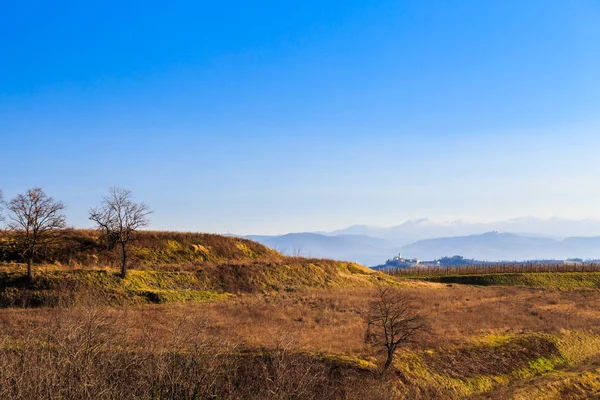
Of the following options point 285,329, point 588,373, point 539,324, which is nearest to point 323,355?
point 285,329

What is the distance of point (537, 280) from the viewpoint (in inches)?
3821

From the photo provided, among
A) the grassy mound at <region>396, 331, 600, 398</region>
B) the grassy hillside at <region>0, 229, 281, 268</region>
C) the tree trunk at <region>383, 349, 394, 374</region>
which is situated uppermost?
the grassy hillside at <region>0, 229, 281, 268</region>

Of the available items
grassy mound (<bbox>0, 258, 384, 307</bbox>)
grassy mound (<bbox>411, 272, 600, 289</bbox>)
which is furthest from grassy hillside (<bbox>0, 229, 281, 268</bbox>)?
grassy mound (<bbox>411, 272, 600, 289</bbox>)

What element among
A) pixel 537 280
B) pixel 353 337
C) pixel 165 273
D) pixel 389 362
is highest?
pixel 165 273

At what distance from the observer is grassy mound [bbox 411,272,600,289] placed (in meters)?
94.5

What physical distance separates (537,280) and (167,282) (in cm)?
7350

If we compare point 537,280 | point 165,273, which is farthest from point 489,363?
point 537,280

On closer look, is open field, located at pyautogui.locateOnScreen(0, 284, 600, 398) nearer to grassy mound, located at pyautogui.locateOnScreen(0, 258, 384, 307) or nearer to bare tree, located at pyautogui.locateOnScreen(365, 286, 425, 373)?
bare tree, located at pyautogui.locateOnScreen(365, 286, 425, 373)

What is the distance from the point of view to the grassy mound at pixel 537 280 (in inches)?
3720

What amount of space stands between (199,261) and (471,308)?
39.3 metres

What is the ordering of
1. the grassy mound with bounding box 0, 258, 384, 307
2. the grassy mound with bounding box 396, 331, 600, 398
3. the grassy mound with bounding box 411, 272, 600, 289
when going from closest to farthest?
the grassy mound with bounding box 396, 331, 600, 398 → the grassy mound with bounding box 0, 258, 384, 307 → the grassy mound with bounding box 411, 272, 600, 289

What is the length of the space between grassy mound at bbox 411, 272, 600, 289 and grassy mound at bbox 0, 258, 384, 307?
30294 millimetres

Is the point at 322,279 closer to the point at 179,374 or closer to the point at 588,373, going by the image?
the point at 588,373

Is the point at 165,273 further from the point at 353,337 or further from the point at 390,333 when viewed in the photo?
the point at 390,333
